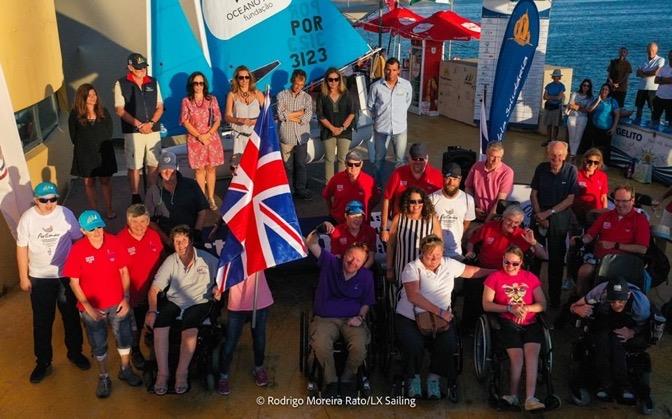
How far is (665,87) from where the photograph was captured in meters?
11.2

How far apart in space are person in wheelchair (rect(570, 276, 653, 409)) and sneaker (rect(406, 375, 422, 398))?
1.40 m

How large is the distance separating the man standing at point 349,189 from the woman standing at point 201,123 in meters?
2.14

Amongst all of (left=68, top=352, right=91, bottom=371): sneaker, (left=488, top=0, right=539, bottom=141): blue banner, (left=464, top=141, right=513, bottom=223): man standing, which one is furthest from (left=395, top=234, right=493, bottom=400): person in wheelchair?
(left=488, top=0, right=539, bottom=141): blue banner

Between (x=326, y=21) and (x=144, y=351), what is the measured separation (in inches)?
216

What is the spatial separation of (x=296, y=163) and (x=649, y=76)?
7607mm

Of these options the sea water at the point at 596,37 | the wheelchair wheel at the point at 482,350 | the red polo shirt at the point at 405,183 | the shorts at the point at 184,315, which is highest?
the red polo shirt at the point at 405,183

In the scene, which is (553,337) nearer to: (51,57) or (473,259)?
(473,259)

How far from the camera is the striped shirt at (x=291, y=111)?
321 inches

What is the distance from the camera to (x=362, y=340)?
4.93 m

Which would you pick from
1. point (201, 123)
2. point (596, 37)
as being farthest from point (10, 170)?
point (596, 37)

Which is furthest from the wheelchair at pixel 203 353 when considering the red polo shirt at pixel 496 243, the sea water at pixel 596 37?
the sea water at pixel 596 37

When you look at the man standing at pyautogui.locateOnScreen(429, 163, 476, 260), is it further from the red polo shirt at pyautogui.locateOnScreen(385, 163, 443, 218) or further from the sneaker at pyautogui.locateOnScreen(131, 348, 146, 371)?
the sneaker at pyautogui.locateOnScreen(131, 348, 146, 371)

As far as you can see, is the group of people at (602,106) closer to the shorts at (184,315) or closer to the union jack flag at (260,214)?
the union jack flag at (260,214)

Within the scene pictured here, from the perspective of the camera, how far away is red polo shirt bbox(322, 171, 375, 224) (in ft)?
20.5
